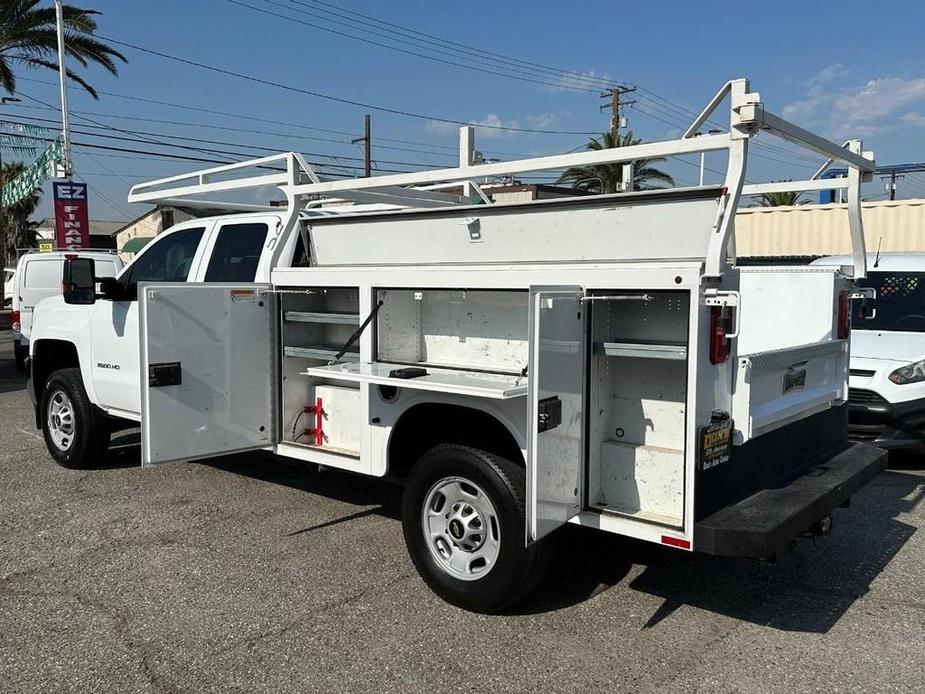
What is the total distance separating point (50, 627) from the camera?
4.14 m

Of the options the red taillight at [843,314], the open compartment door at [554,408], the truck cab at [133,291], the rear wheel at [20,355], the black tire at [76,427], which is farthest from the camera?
the rear wheel at [20,355]

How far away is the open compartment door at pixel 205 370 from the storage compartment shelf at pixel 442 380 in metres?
0.71

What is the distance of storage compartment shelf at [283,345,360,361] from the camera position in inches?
207

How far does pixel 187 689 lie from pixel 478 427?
186 centimetres

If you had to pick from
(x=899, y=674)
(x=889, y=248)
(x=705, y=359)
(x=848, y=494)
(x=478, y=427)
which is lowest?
(x=899, y=674)

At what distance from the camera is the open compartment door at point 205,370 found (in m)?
4.98

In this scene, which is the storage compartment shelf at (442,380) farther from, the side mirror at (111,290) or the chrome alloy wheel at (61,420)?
the chrome alloy wheel at (61,420)

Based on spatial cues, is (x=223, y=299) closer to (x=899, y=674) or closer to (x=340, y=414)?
(x=340, y=414)

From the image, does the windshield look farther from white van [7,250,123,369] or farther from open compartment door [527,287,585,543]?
white van [7,250,123,369]

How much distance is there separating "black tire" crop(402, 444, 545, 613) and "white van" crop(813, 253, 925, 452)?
12.7 ft

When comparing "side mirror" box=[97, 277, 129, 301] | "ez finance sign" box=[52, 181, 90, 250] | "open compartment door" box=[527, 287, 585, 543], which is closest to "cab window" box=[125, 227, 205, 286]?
"side mirror" box=[97, 277, 129, 301]

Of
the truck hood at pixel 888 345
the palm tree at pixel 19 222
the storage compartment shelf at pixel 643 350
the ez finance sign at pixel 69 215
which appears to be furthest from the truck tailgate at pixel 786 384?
the palm tree at pixel 19 222

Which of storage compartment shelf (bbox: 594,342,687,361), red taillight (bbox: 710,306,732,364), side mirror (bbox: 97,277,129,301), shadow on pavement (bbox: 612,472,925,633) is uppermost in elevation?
side mirror (bbox: 97,277,129,301)

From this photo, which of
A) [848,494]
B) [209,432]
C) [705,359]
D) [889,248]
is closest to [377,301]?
[209,432]
